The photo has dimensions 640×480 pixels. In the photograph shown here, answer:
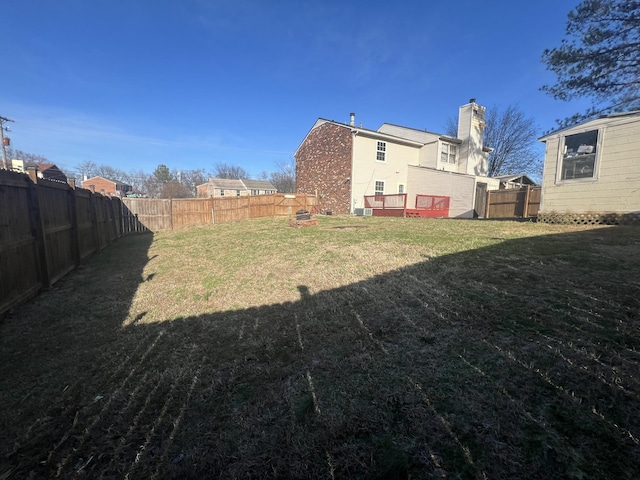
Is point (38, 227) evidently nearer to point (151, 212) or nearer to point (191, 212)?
point (151, 212)

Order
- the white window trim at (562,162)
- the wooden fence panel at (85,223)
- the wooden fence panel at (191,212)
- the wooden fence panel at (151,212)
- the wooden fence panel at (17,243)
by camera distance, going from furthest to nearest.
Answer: the wooden fence panel at (191,212), the wooden fence panel at (151,212), the white window trim at (562,162), the wooden fence panel at (85,223), the wooden fence panel at (17,243)

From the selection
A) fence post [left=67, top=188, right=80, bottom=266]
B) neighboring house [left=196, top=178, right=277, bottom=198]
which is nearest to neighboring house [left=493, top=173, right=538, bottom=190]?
fence post [left=67, top=188, right=80, bottom=266]

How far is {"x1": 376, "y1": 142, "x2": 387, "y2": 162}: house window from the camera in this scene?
1927cm

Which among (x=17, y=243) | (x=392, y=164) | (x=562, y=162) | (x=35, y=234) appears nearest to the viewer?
(x=17, y=243)

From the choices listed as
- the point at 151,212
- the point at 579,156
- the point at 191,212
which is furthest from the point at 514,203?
the point at 151,212

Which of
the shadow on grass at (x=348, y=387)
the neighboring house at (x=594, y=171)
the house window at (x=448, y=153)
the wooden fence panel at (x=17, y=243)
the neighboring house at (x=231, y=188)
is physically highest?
the house window at (x=448, y=153)

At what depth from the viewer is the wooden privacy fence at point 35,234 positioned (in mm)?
4020

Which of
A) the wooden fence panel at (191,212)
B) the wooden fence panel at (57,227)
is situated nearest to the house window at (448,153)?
the wooden fence panel at (191,212)

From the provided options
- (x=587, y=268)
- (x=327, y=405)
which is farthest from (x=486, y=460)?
(x=587, y=268)

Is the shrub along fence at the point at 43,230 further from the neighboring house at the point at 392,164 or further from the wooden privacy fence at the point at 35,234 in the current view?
the neighboring house at the point at 392,164

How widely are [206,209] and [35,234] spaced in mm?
13145

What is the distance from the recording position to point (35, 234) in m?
4.77

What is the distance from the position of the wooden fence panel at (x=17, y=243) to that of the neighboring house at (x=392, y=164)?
15.7 metres

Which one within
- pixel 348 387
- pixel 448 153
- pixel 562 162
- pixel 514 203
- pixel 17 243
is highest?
pixel 448 153
